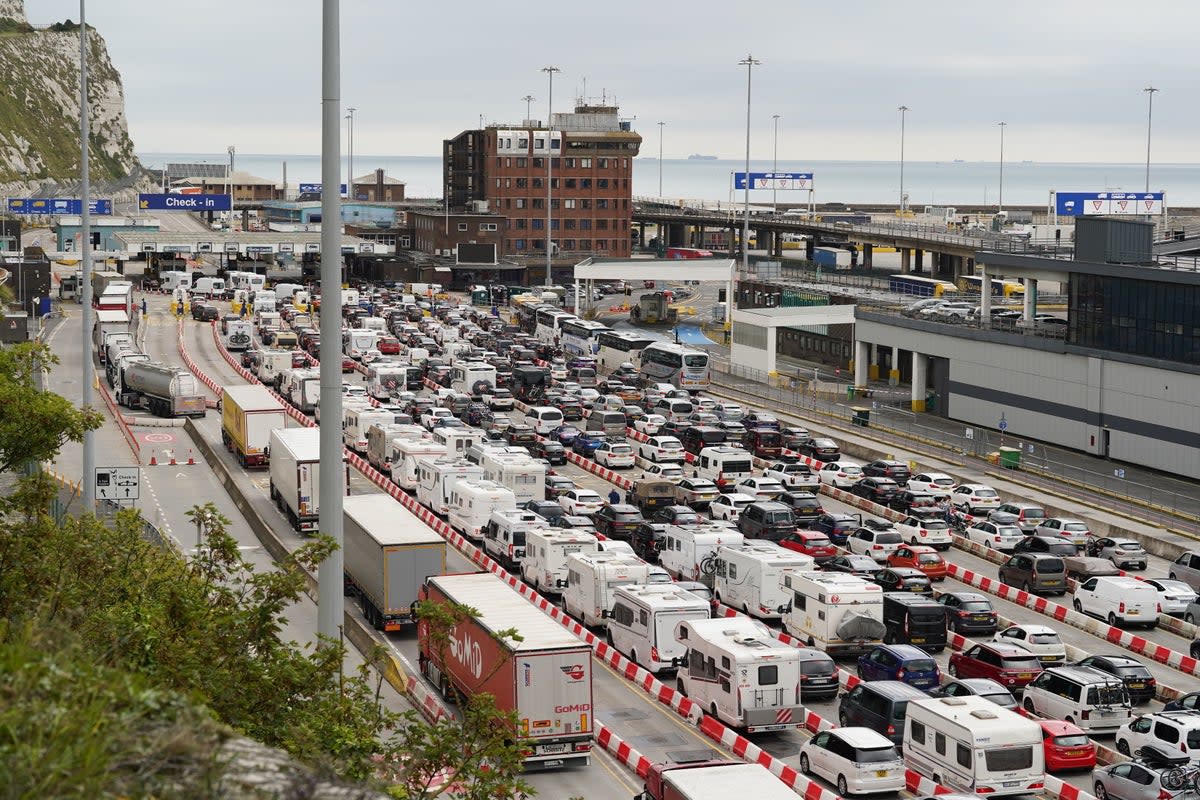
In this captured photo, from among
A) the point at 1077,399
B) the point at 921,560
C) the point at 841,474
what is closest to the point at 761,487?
the point at 841,474

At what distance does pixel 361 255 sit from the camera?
166 metres

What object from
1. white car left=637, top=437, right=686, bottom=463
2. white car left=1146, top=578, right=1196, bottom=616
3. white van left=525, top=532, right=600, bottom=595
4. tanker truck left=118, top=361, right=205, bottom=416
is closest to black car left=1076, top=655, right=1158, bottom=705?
white car left=1146, top=578, right=1196, bottom=616

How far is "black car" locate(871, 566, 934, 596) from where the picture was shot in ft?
139

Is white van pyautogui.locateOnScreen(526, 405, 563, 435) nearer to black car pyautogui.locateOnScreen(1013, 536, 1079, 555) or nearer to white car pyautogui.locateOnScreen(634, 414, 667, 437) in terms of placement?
white car pyautogui.locateOnScreen(634, 414, 667, 437)

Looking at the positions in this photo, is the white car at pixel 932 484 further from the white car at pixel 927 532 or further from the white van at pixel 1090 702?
the white van at pixel 1090 702

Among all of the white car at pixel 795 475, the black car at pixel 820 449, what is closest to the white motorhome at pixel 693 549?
the white car at pixel 795 475

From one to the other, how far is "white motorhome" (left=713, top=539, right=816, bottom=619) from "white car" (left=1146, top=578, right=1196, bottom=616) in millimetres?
9508

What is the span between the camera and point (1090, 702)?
106 ft

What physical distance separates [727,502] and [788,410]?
94.5ft

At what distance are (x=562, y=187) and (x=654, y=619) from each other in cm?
13265

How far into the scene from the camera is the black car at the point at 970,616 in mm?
40031

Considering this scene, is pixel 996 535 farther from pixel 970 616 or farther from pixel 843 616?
pixel 843 616

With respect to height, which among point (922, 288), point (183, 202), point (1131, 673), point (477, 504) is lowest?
point (1131, 673)

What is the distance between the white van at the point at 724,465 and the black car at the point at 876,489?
4.50 meters
